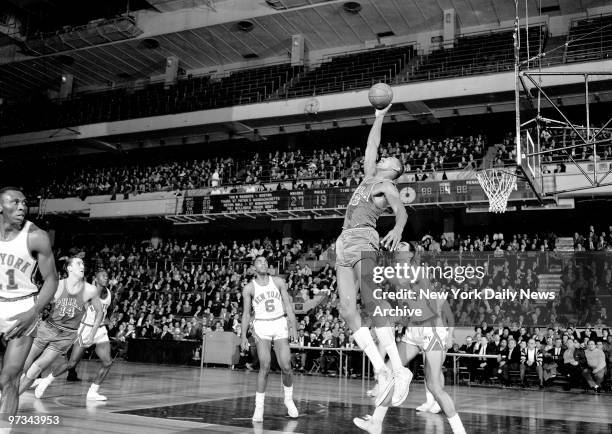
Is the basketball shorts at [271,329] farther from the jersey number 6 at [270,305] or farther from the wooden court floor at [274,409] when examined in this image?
the wooden court floor at [274,409]

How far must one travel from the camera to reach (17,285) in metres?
4.49

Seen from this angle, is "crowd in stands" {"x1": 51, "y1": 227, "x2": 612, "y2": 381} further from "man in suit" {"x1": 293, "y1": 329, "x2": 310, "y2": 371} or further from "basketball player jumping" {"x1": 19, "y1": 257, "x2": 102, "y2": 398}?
"basketball player jumping" {"x1": 19, "y1": 257, "x2": 102, "y2": 398}

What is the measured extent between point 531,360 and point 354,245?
33.5 ft

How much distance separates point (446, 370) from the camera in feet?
48.8

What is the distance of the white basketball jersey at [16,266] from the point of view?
440 cm

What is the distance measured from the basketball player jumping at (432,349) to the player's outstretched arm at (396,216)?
113cm

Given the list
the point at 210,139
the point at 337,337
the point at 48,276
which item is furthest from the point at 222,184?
the point at 48,276

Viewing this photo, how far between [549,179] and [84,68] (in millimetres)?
26615

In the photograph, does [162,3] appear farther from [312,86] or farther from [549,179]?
[549,179]

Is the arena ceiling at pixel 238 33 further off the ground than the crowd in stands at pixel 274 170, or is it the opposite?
the arena ceiling at pixel 238 33

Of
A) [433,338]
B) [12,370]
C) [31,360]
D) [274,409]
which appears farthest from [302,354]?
[12,370]

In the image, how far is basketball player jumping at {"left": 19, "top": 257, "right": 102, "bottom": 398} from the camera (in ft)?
25.8

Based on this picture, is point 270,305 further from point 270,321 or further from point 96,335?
point 96,335

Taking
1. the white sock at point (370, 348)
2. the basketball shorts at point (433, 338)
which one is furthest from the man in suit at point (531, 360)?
the white sock at point (370, 348)
